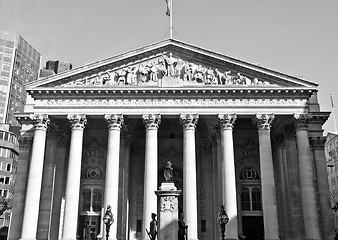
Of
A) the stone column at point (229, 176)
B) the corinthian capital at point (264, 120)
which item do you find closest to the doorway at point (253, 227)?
the stone column at point (229, 176)

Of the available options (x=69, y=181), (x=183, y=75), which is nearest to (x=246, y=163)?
(x=183, y=75)

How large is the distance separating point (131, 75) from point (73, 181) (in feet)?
36.0

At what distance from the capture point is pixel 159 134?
44594mm

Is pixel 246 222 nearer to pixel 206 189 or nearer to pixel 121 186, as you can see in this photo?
pixel 206 189

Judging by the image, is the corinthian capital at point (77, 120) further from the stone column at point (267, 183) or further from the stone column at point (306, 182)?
the stone column at point (306, 182)

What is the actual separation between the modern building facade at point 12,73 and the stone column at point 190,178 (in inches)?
2224

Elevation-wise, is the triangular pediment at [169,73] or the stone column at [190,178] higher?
Result: the triangular pediment at [169,73]

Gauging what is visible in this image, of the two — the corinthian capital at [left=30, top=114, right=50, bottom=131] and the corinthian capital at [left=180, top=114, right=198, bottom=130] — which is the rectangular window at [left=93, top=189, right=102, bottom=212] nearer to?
the corinthian capital at [left=30, top=114, right=50, bottom=131]

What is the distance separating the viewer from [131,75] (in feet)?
122

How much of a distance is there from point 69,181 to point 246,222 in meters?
18.1

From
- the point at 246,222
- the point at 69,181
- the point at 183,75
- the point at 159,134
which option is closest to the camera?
the point at 69,181

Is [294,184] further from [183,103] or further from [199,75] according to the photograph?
[199,75]

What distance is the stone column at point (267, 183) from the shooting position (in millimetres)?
33375

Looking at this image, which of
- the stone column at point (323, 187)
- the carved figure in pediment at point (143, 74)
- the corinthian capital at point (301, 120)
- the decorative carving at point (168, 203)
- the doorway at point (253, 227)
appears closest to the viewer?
the decorative carving at point (168, 203)
